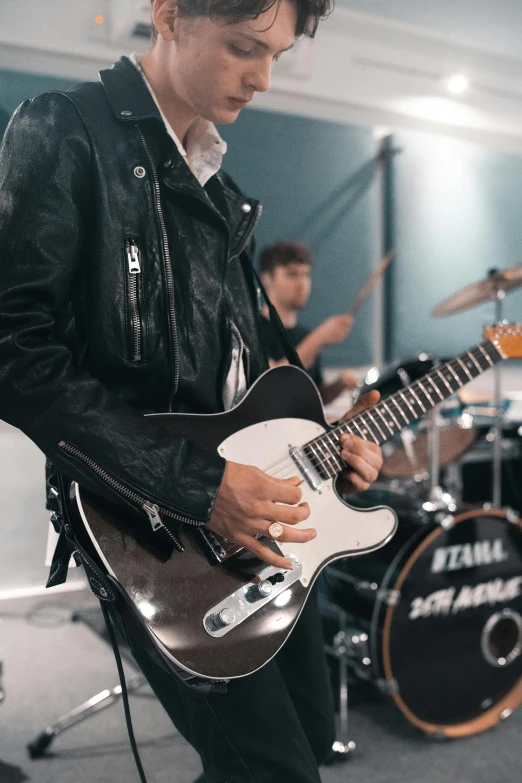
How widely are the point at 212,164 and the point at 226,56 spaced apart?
0.90ft

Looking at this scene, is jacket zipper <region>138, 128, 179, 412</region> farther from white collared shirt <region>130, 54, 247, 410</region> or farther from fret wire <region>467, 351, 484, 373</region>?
fret wire <region>467, 351, 484, 373</region>

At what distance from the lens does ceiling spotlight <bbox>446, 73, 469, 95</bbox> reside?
13.5 feet

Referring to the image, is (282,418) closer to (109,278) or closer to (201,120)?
(109,278)

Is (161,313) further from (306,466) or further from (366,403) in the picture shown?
(366,403)

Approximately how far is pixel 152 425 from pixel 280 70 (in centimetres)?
309

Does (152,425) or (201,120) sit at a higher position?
(201,120)

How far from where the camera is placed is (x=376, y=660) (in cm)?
211

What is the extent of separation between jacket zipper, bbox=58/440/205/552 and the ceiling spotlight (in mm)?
3896

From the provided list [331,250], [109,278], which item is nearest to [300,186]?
[331,250]

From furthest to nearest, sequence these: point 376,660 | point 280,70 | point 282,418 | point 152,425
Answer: point 280,70
point 376,660
point 282,418
point 152,425

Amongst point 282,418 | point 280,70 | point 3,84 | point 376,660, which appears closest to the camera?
point 282,418

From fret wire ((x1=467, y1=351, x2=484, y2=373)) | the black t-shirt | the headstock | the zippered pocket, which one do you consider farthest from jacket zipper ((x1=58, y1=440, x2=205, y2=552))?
the black t-shirt

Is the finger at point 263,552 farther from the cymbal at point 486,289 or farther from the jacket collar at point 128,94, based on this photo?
the cymbal at point 486,289

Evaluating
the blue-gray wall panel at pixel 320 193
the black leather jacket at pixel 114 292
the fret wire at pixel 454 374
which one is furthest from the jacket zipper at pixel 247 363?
the blue-gray wall panel at pixel 320 193
